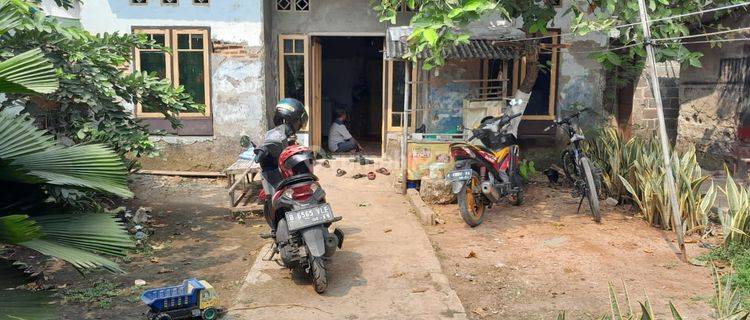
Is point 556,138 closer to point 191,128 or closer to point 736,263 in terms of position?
point 736,263

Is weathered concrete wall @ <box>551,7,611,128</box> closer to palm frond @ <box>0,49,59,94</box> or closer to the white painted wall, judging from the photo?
the white painted wall

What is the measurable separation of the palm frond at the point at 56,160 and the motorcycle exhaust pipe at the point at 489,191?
14.6 feet

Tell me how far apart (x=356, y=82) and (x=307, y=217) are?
10311 mm

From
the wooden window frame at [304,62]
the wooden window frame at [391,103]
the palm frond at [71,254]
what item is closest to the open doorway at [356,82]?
the wooden window frame at [391,103]

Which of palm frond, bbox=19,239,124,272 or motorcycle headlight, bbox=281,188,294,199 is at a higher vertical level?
palm frond, bbox=19,239,124,272

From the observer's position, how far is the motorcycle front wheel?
6.53 m

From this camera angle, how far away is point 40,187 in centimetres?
265

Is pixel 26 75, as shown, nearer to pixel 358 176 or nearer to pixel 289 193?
pixel 289 193

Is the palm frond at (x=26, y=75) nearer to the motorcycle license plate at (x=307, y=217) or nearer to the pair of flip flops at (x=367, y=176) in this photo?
the motorcycle license plate at (x=307, y=217)

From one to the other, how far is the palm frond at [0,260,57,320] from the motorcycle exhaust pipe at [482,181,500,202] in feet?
16.3

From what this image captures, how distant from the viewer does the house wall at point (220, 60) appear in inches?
383

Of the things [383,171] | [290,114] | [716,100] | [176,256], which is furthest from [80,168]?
[716,100]

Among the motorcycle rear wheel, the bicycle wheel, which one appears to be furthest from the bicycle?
the motorcycle rear wheel

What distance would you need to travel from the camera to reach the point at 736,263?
509cm
